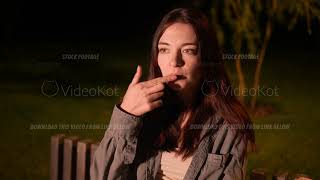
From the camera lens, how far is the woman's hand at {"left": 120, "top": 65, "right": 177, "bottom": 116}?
146cm

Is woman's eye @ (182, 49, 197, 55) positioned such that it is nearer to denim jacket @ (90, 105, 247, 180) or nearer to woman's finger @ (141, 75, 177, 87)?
woman's finger @ (141, 75, 177, 87)

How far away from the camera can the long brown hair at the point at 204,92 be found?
151cm

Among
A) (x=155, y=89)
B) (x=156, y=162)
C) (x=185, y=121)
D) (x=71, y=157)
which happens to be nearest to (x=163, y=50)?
(x=155, y=89)

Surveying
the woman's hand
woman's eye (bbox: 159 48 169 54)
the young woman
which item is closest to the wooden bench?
the young woman

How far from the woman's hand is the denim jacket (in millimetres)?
30

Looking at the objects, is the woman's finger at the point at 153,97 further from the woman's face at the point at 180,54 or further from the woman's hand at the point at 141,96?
the woman's face at the point at 180,54

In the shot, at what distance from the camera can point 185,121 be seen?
166 cm

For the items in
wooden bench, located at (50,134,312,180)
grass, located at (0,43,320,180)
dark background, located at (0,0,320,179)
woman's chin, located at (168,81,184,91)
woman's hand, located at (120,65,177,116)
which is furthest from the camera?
grass, located at (0,43,320,180)

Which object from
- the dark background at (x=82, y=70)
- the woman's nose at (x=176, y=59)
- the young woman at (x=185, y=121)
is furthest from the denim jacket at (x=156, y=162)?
the dark background at (x=82, y=70)

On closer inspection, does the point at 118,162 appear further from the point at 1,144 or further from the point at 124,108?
the point at 1,144

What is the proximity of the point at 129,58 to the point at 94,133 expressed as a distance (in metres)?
0.56

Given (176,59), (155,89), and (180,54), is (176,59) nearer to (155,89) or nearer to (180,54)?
(180,54)

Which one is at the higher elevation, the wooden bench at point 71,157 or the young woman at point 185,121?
the young woman at point 185,121

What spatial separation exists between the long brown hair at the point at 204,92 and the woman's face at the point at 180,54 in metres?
0.02
